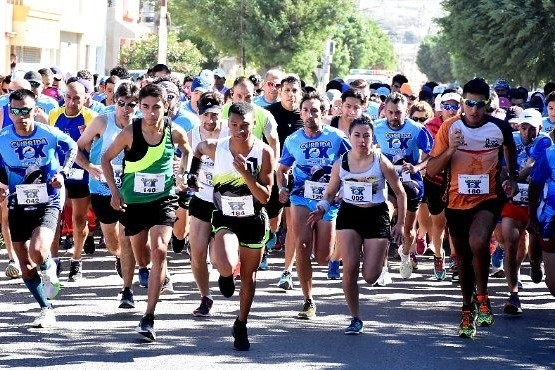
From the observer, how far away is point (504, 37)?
104 ft

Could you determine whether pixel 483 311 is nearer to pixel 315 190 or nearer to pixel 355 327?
pixel 355 327

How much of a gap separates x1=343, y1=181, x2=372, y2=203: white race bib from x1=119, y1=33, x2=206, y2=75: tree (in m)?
42.4

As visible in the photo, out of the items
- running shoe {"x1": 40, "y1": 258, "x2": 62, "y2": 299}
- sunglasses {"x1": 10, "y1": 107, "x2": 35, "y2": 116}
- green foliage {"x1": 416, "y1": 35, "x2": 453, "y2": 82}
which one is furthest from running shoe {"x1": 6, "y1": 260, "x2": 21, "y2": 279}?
green foliage {"x1": 416, "y1": 35, "x2": 453, "y2": 82}

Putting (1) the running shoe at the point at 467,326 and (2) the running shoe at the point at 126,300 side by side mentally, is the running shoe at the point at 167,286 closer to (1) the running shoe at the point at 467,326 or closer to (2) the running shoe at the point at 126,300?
(2) the running shoe at the point at 126,300

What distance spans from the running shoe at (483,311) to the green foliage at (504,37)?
19940 mm

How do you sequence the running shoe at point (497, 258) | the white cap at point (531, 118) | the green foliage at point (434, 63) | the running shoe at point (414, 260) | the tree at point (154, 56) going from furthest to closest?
the green foliage at point (434, 63) < the tree at point (154, 56) < the running shoe at point (414, 260) < the running shoe at point (497, 258) < the white cap at point (531, 118)

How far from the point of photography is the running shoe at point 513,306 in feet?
38.2

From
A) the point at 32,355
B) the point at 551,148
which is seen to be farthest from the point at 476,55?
the point at 32,355

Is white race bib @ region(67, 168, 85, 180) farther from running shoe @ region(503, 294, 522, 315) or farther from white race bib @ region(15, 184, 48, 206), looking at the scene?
running shoe @ region(503, 294, 522, 315)

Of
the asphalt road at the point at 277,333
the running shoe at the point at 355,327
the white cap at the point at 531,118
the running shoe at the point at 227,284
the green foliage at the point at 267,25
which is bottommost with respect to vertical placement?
the asphalt road at the point at 277,333

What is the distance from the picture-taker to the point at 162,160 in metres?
10.3

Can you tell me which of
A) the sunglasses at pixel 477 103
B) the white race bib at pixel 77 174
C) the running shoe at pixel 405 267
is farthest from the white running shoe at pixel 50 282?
the running shoe at pixel 405 267

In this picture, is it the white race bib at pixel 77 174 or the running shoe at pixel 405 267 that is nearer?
the white race bib at pixel 77 174

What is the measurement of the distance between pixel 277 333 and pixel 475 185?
199 centimetres
